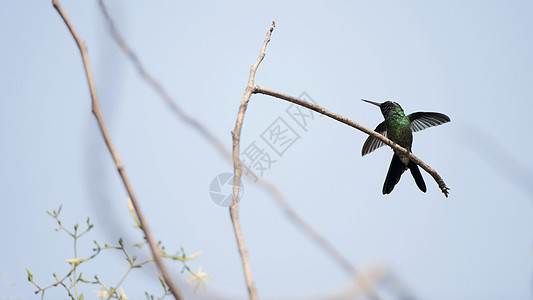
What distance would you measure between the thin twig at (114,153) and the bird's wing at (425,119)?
20.3 ft

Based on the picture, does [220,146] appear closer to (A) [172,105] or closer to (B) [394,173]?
(A) [172,105]

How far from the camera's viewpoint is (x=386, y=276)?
179 cm

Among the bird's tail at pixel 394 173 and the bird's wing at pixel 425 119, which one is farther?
the bird's wing at pixel 425 119

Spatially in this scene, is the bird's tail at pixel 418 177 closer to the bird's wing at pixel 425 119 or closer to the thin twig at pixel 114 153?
the bird's wing at pixel 425 119

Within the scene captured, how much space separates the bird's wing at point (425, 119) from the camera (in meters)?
6.80

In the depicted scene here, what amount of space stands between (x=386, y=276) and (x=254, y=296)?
95 centimetres

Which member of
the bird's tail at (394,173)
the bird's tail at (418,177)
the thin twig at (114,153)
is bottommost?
the thin twig at (114,153)

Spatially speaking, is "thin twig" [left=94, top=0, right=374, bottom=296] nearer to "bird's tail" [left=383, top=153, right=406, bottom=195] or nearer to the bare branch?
the bare branch

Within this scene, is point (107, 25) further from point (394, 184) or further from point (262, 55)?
point (394, 184)

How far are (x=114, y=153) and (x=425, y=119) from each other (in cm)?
664

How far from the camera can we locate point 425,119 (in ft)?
23.2

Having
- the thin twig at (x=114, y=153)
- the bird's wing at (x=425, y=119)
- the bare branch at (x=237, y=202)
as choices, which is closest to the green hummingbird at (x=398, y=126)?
the bird's wing at (x=425, y=119)

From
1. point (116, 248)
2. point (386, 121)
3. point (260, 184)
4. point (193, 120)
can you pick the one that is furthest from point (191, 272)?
point (386, 121)

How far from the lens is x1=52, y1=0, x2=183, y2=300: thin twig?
34.7 inches
